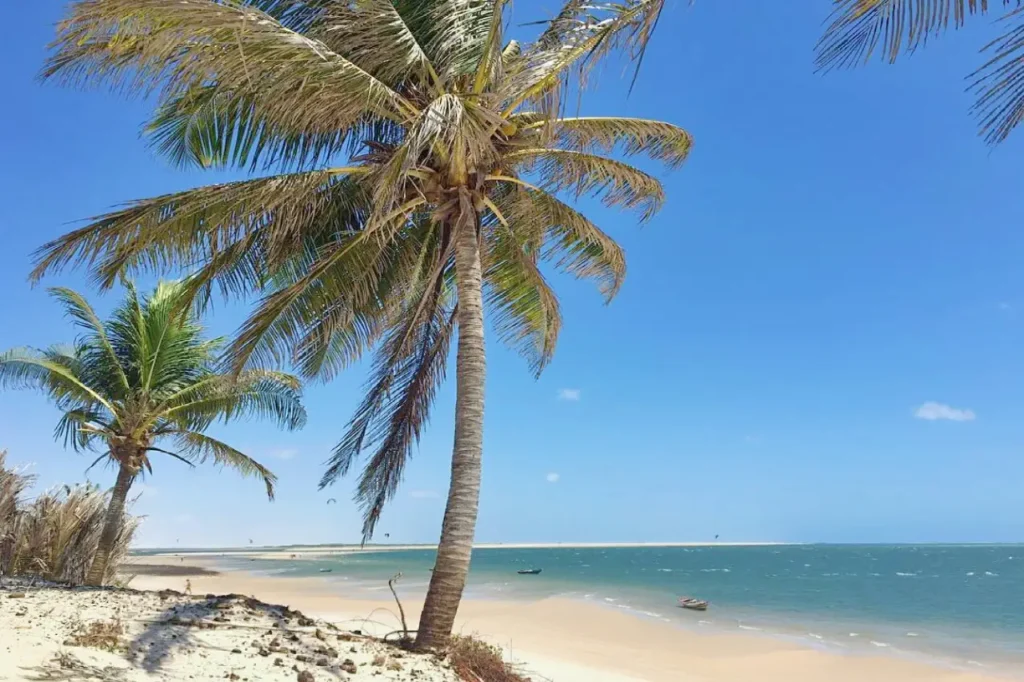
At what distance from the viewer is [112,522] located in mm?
11516

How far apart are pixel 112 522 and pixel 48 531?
1573 millimetres

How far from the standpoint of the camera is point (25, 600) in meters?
7.88

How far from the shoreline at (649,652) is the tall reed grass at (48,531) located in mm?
4947

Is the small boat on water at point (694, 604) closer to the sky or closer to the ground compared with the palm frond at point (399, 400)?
closer to the ground

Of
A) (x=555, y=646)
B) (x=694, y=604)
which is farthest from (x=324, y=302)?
(x=694, y=604)

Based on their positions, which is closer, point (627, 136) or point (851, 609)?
point (627, 136)

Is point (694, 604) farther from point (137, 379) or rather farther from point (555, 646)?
point (137, 379)

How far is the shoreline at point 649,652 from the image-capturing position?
12773mm

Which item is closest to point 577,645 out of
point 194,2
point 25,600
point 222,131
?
point 25,600

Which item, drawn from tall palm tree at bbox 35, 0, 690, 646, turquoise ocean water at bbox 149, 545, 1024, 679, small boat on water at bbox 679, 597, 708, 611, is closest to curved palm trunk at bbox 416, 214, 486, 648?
tall palm tree at bbox 35, 0, 690, 646

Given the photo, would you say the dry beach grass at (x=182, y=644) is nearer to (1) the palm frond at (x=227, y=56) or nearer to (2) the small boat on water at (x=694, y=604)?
(1) the palm frond at (x=227, y=56)

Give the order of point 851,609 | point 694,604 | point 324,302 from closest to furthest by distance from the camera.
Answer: point 324,302 → point 694,604 → point 851,609

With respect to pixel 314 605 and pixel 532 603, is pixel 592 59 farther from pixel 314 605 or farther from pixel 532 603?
pixel 532 603

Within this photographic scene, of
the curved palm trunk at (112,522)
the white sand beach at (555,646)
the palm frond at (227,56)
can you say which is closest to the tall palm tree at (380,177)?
the palm frond at (227,56)
